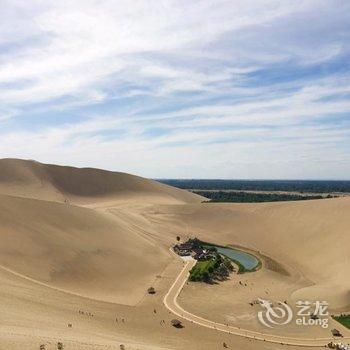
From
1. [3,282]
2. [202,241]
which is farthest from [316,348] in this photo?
[202,241]

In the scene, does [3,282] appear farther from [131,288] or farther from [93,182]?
[93,182]

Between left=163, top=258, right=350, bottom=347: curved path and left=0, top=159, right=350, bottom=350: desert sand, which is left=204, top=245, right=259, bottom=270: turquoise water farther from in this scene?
left=163, top=258, right=350, bottom=347: curved path

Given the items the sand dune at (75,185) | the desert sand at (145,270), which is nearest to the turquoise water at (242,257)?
the desert sand at (145,270)

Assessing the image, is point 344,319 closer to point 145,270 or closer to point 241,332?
point 241,332

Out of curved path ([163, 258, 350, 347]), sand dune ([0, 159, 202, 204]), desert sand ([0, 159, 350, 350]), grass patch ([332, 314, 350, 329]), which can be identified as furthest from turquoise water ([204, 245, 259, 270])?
sand dune ([0, 159, 202, 204])

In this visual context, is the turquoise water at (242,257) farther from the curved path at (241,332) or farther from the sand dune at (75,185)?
the sand dune at (75,185)

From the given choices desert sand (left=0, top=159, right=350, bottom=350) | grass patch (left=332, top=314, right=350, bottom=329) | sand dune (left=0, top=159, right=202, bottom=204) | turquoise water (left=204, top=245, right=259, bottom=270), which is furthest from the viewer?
sand dune (left=0, top=159, right=202, bottom=204)
